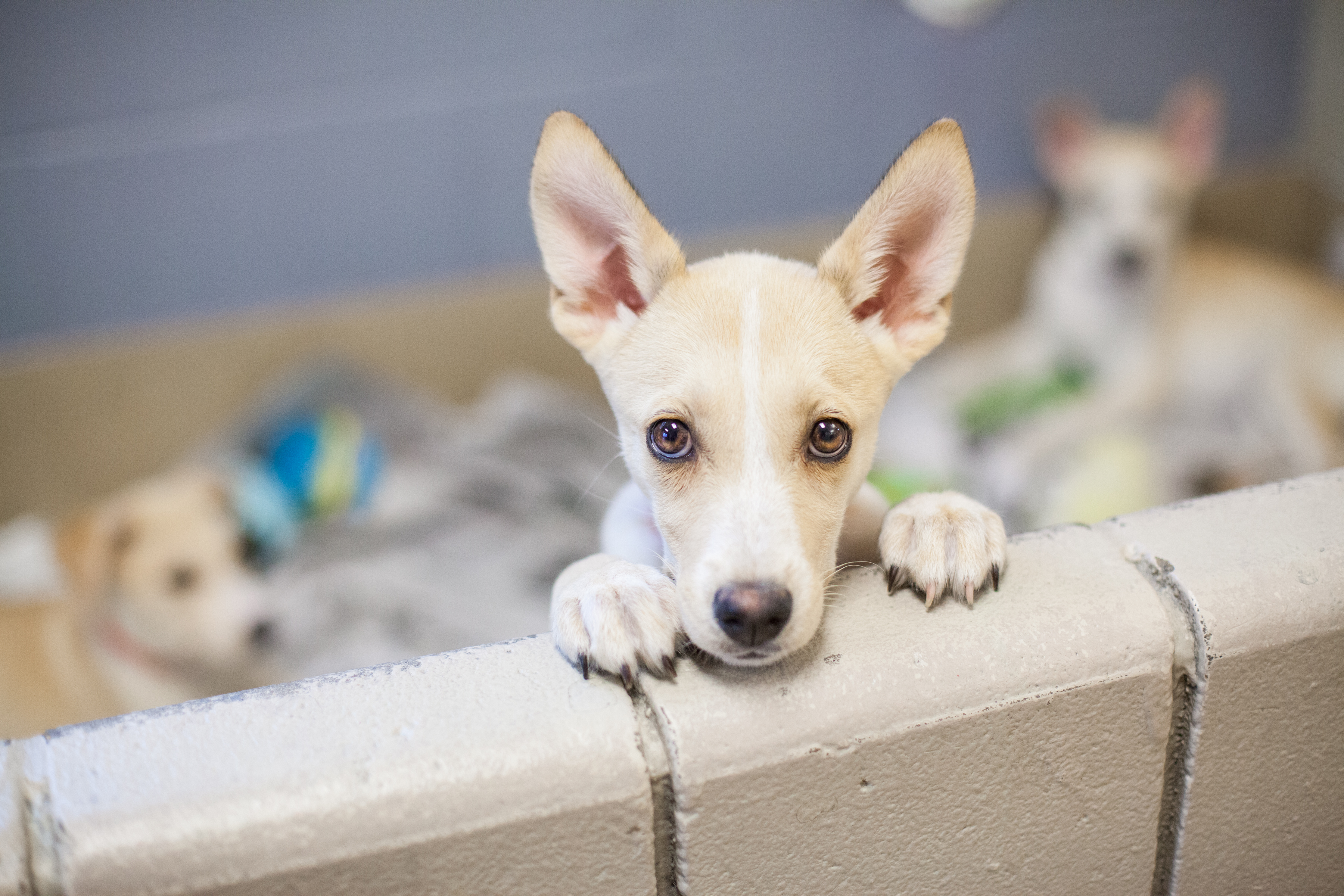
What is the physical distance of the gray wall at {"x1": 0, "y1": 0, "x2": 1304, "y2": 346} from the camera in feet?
12.3

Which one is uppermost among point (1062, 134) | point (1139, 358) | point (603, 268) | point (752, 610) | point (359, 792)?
point (1062, 134)

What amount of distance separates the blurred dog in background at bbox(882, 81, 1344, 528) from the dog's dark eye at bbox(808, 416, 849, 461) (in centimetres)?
239

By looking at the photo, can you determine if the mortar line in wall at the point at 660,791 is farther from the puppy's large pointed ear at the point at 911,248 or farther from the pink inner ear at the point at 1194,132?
the pink inner ear at the point at 1194,132

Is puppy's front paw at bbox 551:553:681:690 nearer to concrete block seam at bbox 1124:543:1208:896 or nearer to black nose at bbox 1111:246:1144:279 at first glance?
concrete block seam at bbox 1124:543:1208:896

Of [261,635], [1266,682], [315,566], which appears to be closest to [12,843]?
[1266,682]

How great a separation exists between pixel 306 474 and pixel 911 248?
2.66 m

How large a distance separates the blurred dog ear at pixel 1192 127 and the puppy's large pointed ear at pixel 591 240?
10.9ft

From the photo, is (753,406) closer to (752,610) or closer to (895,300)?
(752,610)

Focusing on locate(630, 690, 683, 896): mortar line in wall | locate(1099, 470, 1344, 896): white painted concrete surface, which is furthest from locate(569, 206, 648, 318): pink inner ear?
locate(1099, 470, 1344, 896): white painted concrete surface

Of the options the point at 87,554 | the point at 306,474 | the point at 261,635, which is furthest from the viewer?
the point at 306,474

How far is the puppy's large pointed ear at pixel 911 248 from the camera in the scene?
4.99ft

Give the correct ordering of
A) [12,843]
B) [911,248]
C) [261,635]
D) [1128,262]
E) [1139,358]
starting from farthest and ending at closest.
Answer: [1139,358]
[1128,262]
[261,635]
[911,248]
[12,843]

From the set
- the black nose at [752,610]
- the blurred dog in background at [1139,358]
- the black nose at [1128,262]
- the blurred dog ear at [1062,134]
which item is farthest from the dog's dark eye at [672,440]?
the blurred dog ear at [1062,134]

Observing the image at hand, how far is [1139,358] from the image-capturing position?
13.7 ft
